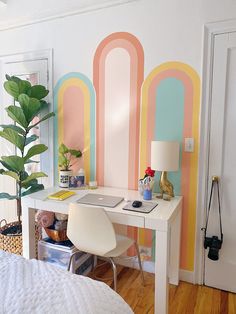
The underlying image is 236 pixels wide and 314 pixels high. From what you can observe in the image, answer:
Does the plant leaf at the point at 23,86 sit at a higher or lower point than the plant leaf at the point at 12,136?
higher

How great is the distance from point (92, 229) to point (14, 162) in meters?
1.01

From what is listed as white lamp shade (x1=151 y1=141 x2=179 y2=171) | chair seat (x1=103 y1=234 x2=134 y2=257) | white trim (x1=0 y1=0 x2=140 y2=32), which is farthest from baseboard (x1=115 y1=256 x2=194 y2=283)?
white trim (x1=0 y1=0 x2=140 y2=32)

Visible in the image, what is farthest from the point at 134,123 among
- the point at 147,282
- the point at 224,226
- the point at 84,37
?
the point at 147,282

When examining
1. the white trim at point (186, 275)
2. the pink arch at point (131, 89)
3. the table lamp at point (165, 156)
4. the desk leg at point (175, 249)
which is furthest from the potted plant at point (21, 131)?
the white trim at point (186, 275)

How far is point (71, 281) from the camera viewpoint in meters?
0.95

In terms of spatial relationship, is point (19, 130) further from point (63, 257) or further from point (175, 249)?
point (175, 249)

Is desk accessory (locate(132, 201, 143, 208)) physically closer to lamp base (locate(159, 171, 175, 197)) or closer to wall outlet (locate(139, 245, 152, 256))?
lamp base (locate(159, 171, 175, 197))

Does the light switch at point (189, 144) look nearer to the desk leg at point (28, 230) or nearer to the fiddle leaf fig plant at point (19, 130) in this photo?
the fiddle leaf fig plant at point (19, 130)

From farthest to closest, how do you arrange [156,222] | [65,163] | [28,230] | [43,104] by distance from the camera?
[43,104], [65,163], [28,230], [156,222]

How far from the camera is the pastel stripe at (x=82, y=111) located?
2.32 metres

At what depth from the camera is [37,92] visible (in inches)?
91.7

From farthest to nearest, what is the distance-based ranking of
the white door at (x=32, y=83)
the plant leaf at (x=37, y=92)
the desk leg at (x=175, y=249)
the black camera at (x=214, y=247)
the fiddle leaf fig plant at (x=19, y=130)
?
the white door at (x=32, y=83) → the plant leaf at (x=37, y=92) → the fiddle leaf fig plant at (x=19, y=130) → the desk leg at (x=175, y=249) → the black camera at (x=214, y=247)

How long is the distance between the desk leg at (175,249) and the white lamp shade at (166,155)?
0.43 meters

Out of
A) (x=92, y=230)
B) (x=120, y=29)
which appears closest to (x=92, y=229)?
(x=92, y=230)
